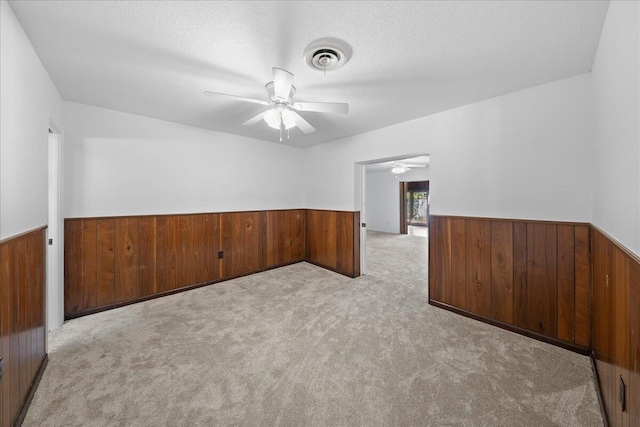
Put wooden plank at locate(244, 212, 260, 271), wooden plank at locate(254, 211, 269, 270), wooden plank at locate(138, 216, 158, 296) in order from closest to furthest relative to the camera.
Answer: wooden plank at locate(138, 216, 158, 296)
wooden plank at locate(244, 212, 260, 271)
wooden plank at locate(254, 211, 269, 270)

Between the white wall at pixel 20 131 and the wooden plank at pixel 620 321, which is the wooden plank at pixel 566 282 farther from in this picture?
the white wall at pixel 20 131

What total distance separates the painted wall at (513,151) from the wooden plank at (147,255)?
336 centimetres

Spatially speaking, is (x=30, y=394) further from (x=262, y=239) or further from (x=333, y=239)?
(x=333, y=239)

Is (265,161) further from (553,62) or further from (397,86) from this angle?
(553,62)

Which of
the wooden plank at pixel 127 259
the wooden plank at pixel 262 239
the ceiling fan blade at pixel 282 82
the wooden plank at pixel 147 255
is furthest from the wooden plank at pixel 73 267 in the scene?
the ceiling fan blade at pixel 282 82

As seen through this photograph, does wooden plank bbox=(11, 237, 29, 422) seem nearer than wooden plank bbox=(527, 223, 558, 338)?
Yes

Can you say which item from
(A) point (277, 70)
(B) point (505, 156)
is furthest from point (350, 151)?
(A) point (277, 70)

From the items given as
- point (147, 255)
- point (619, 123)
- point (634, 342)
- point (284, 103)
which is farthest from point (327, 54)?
point (147, 255)

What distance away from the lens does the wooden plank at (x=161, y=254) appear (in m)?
3.25

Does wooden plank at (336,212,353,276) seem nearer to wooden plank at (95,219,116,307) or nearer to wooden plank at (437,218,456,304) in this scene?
wooden plank at (437,218,456,304)

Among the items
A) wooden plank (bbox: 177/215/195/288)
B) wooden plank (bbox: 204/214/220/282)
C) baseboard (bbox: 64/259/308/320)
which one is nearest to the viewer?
baseboard (bbox: 64/259/308/320)

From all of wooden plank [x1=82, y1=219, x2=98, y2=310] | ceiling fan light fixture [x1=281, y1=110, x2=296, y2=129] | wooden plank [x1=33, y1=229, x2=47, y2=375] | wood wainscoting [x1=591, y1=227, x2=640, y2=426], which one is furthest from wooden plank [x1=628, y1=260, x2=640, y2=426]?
wooden plank [x1=82, y1=219, x2=98, y2=310]

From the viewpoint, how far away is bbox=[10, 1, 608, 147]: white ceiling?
138cm

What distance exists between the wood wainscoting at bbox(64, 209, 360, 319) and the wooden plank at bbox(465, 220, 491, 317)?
5.54 ft
